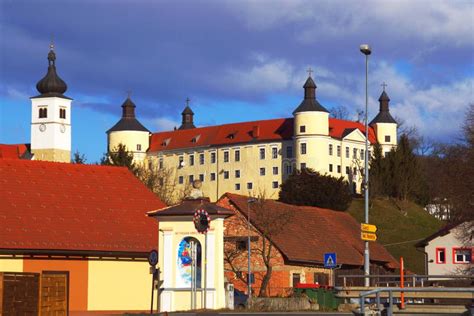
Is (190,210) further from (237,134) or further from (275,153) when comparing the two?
(237,134)

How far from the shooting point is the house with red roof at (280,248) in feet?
193

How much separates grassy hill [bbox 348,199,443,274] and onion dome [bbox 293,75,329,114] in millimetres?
22513

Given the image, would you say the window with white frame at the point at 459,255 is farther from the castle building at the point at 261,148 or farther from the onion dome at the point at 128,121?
the onion dome at the point at 128,121

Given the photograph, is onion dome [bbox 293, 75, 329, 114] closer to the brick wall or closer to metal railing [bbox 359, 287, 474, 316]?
the brick wall

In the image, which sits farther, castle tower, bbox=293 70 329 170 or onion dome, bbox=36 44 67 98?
onion dome, bbox=36 44 67 98

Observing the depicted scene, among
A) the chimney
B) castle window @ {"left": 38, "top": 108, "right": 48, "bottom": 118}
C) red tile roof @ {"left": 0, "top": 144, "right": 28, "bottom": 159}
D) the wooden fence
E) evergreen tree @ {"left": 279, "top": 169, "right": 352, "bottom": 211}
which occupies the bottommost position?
the wooden fence

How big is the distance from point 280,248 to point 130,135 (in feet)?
Result: 369

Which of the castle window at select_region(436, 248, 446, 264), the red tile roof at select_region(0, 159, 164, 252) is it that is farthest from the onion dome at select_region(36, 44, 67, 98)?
the red tile roof at select_region(0, 159, 164, 252)

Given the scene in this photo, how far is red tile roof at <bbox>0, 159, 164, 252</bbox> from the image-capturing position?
136 ft

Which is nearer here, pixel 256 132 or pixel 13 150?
pixel 256 132

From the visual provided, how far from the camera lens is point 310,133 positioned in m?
150

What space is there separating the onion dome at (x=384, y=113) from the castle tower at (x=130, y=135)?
3526cm

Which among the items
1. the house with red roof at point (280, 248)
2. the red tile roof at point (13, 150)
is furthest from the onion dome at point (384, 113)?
the house with red roof at point (280, 248)

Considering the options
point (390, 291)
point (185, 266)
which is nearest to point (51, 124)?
point (185, 266)
